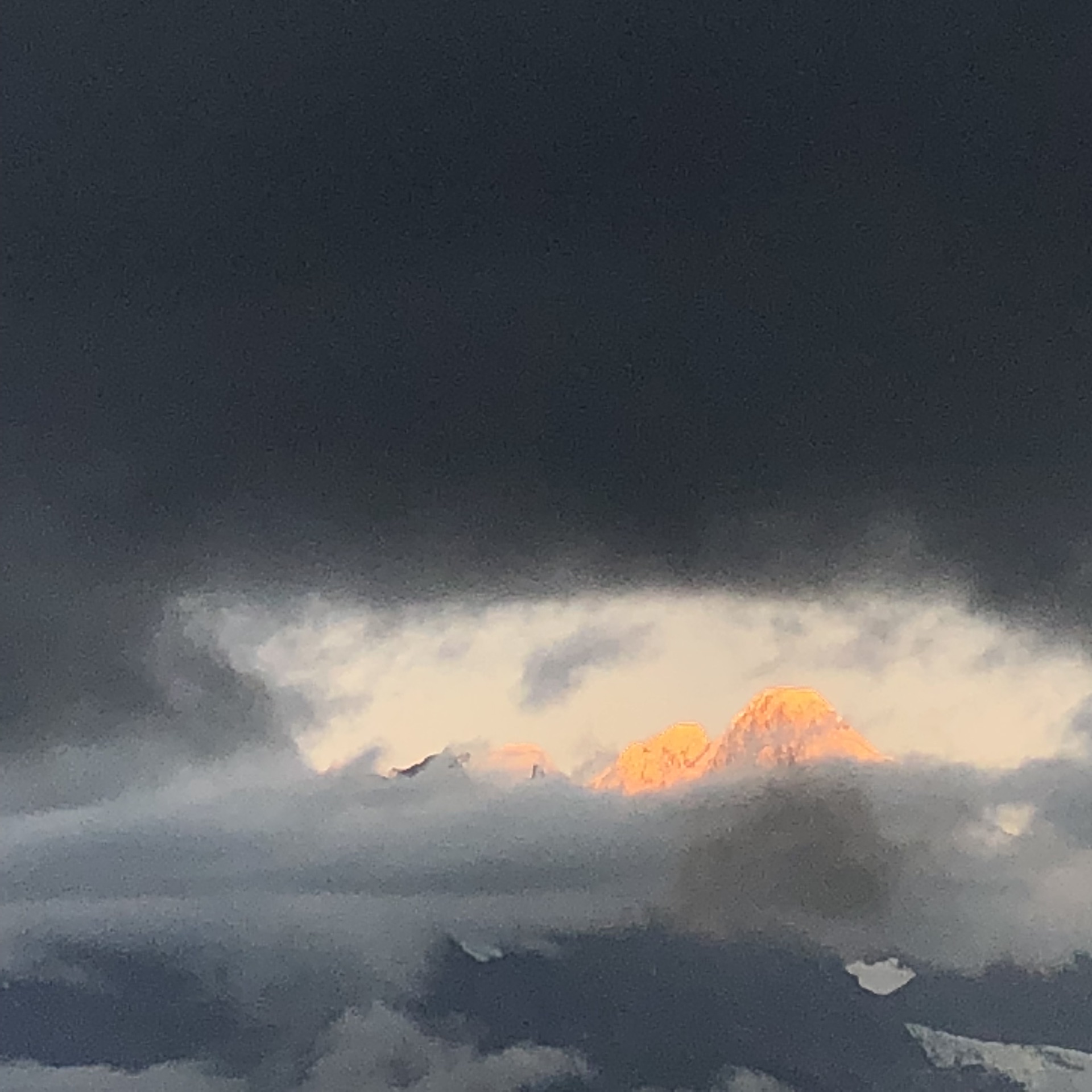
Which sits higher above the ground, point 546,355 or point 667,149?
point 667,149

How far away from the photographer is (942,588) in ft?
5.32

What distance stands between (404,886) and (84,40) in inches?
47.9

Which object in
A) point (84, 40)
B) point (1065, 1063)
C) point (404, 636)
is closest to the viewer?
point (1065, 1063)

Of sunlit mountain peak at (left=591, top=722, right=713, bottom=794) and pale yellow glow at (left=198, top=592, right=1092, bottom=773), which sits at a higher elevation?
pale yellow glow at (left=198, top=592, right=1092, bottom=773)

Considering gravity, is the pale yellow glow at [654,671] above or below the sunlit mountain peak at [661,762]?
above

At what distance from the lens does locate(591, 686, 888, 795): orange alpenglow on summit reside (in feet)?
5.25

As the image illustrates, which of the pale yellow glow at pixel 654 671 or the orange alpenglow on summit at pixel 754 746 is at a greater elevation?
the pale yellow glow at pixel 654 671

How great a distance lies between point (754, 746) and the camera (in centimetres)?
161

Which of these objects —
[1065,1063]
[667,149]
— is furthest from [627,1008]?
[667,149]

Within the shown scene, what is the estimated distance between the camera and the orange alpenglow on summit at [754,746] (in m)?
1.60

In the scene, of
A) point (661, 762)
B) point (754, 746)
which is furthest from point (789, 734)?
point (661, 762)

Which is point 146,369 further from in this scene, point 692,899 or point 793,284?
point 692,899

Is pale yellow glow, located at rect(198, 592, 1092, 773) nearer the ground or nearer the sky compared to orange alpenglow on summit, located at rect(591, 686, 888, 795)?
nearer the sky

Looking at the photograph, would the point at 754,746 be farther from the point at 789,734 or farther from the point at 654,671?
the point at 654,671
